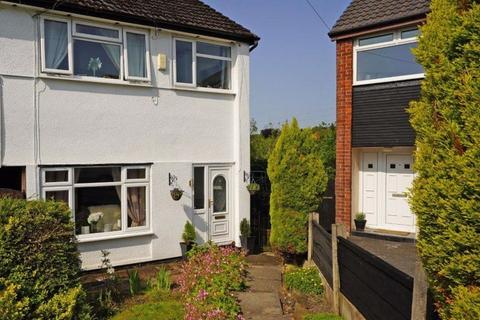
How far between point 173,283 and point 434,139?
600 centimetres

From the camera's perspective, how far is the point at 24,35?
27.5 feet

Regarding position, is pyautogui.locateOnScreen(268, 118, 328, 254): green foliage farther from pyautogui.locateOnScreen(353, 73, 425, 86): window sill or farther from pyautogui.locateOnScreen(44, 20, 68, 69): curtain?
pyautogui.locateOnScreen(44, 20, 68, 69): curtain

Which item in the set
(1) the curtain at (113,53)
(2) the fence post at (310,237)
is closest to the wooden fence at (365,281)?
(2) the fence post at (310,237)

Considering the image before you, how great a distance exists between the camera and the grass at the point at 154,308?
604 cm

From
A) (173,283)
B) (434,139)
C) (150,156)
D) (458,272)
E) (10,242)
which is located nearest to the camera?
(458,272)

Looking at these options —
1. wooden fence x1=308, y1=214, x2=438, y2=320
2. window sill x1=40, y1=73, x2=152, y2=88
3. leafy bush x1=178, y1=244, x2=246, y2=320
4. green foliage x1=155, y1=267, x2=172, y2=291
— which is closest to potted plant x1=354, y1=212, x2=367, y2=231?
wooden fence x1=308, y1=214, x2=438, y2=320

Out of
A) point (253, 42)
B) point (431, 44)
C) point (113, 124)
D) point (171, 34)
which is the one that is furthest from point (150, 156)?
point (431, 44)

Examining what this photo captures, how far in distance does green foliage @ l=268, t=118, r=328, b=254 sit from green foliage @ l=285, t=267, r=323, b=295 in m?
0.93

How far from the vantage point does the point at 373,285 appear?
476 centimetres

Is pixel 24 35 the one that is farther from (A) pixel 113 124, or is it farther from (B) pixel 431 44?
(B) pixel 431 44

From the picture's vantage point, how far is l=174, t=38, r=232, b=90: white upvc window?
10.5m

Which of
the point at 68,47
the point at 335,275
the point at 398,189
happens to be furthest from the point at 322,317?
the point at 68,47

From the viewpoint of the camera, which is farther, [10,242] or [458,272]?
[10,242]

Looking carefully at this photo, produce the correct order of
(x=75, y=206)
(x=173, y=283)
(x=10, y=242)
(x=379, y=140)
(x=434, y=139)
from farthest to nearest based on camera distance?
(x=379, y=140) < (x=75, y=206) < (x=173, y=283) < (x=10, y=242) < (x=434, y=139)
